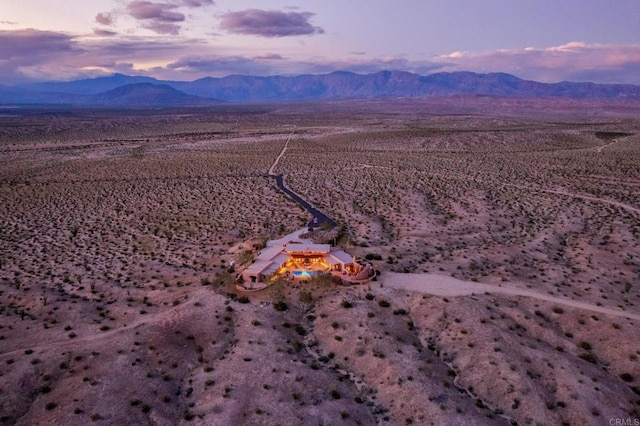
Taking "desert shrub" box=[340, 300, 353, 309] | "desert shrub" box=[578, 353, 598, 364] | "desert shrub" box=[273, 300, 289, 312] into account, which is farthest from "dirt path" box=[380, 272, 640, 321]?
Result: "desert shrub" box=[273, 300, 289, 312]

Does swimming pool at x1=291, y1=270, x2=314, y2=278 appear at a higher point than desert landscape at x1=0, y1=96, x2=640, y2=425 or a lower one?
higher

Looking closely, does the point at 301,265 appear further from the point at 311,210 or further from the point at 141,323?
the point at 311,210

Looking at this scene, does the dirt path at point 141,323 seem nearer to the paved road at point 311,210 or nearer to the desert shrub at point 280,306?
the desert shrub at point 280,306

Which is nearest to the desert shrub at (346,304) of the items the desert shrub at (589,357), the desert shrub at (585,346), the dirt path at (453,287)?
the dirt path at (453,287)

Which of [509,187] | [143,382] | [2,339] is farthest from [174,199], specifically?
[509,187]

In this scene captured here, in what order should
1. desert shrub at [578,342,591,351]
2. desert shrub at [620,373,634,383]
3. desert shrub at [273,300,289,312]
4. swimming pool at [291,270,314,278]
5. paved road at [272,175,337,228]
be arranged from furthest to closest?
paved road at [272,175,337,228]
swimming pool at [291,270,314,278]
desert shrub at [273,300,289,312]
desert shrub at [578,342,591,351]
desert shrub at [620,373,634,383]

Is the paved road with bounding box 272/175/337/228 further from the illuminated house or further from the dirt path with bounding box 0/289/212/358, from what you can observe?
the dirt path with bounding box 0/289/212/358

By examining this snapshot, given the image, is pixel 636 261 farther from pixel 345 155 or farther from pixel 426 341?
pixel 345 155
